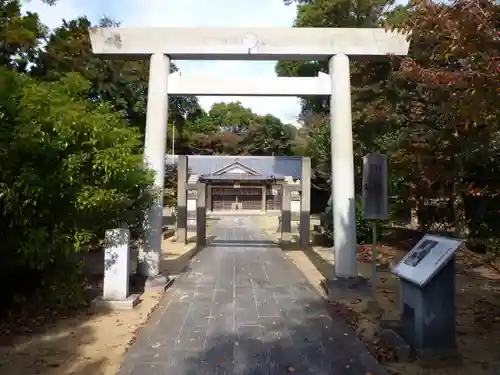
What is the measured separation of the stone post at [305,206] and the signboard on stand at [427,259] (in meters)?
10.6

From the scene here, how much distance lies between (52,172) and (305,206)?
11488 mm

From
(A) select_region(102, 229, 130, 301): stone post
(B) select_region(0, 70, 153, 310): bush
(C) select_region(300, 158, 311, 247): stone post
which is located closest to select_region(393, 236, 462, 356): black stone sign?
(B) select_region(0, 70, 153, 310): bush

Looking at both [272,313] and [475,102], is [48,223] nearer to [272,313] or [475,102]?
[272,313]

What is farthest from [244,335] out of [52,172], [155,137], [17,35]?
[17,35]

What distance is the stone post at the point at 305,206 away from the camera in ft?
52.0

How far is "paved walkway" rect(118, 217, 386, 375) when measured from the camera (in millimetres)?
4387

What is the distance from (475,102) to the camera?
4.02 m

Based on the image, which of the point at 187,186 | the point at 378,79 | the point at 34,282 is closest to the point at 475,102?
the point at 34,282

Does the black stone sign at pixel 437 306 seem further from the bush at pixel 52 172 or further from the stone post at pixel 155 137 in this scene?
the stone post at pixel 155 137

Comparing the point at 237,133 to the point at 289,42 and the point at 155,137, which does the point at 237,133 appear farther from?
the point at 289,42

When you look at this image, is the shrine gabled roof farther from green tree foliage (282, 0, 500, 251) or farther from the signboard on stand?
the signboard on stand

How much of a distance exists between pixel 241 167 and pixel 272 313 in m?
35.2

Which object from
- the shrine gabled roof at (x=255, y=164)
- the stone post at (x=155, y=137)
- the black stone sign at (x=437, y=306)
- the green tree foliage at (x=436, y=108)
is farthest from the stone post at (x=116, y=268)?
the shrine gabled roof at (x=255, y=164)

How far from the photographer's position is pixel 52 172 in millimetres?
5406
